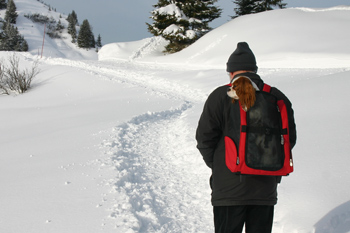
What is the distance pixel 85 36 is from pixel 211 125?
71.2 metres

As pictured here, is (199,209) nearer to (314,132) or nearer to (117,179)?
(117,179)

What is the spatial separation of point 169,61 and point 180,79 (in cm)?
676

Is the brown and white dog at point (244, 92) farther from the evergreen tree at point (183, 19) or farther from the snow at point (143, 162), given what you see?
the evergreen tree at point (183, 19)

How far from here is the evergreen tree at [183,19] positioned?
72.5 feet

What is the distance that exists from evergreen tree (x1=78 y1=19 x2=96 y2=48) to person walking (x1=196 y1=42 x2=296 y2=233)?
70133 millimetres

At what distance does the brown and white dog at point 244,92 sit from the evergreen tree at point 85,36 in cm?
7028

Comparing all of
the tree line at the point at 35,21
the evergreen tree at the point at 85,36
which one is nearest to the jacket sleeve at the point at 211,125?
the tree line at the point at 35,21

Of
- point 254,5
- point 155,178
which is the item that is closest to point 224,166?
point 155,178

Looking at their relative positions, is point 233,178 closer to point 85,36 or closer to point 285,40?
point 285,40

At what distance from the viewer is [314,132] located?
459cm

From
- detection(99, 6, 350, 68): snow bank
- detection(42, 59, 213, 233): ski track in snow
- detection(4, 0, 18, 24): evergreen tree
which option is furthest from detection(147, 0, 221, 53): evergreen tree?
detection(4, 0, 18, 24): evergreen tree

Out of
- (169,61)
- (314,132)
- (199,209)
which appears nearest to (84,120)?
(199,209)

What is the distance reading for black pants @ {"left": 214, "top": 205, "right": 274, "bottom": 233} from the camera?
5.95ft

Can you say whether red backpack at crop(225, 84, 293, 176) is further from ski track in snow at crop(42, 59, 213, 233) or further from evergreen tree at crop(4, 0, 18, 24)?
evergreen tree at crop(4, 0, 18, 24)
